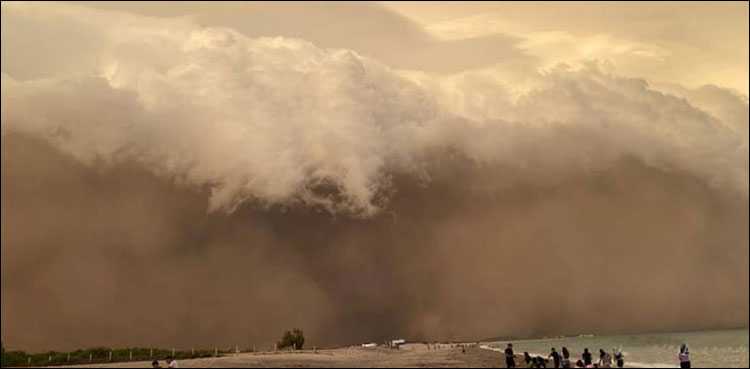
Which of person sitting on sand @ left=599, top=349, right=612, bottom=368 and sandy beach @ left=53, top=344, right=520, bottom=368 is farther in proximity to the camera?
sandy beach @ left=53, top=344, right=520, bottom=368

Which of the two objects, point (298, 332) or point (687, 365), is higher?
point (298, 332)

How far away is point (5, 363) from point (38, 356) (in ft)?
19.7

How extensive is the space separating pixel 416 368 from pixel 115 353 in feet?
186

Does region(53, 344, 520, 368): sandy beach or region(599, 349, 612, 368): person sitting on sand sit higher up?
region(53, 344, 520, 368): sandy beach

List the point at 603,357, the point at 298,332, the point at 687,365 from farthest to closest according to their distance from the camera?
1. the point at 298,332
2. the point at 603,357
3. the point at 687,365

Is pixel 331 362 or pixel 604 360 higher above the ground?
pixel 331 362

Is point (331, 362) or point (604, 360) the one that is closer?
point (604, 360)

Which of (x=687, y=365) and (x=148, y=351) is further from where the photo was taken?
(x=148, y=351)

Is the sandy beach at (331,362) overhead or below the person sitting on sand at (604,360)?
overhead

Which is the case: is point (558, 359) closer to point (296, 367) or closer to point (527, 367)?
point (527, 367)

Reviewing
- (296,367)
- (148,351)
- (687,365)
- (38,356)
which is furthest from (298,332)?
(687,365)

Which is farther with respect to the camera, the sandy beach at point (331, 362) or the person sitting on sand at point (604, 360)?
the sandy beach at point (331, 362)

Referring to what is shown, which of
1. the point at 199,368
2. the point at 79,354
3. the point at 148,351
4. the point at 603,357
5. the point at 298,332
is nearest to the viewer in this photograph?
the point at 199,368

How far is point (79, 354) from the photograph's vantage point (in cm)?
10525
